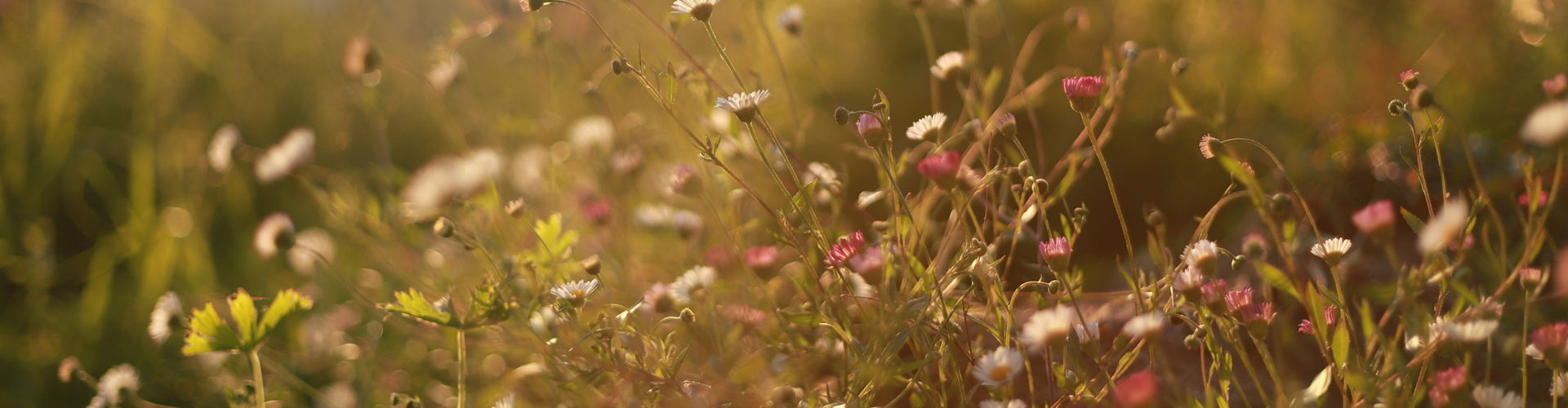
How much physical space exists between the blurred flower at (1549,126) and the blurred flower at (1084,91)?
200 millimetres

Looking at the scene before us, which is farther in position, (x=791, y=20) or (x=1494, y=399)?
(x=791, y=20)

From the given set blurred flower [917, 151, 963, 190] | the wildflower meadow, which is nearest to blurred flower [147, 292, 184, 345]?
the wildflower meadow

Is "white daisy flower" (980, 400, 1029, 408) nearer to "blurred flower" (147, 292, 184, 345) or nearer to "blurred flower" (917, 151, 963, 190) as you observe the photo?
"blurred flower" (917, 151, 963, 190)

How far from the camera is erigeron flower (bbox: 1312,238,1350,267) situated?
42cm

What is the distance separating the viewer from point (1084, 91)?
1.44 feet

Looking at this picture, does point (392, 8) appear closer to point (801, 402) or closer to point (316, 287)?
point (316, 287)

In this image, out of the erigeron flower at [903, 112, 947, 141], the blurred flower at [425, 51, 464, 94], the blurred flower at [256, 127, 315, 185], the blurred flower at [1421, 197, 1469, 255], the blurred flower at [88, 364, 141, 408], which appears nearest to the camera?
the blurred flower at [1421, 197, 1469, 255]

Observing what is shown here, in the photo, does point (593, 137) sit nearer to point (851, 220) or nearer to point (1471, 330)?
point (851, 220)

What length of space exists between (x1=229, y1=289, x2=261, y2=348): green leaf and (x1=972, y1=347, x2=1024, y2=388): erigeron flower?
49cm

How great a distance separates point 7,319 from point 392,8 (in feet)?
4.10

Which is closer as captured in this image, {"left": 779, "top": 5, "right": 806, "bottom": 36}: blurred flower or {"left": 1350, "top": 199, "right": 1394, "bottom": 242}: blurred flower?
{"left": 1350, "top": 199, "right": 1394, "bottom": 242}: blurred flower

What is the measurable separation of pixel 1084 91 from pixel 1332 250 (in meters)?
0.16

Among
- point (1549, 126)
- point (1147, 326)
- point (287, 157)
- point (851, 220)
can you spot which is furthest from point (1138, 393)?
point (287, 157)

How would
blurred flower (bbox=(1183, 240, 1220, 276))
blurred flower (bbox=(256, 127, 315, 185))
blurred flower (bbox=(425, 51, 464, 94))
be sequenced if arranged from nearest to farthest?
blurred flower (bbox=(1183, 240, 1220, 276)), blurred flower (bbox=(256, 127, 315, 185)), blurred flower (bbox=(425, 51, 464, 94))
